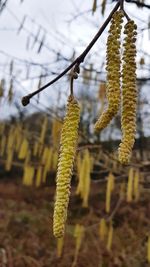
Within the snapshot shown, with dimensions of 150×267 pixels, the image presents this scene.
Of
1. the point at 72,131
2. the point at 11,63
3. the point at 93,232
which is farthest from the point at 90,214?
the point at 72,131

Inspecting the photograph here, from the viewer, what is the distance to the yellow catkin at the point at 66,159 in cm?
67

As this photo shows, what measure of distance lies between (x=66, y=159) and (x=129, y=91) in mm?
130

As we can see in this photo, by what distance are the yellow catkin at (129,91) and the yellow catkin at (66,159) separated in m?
0.07

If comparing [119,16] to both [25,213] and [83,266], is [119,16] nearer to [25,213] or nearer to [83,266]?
[83,266]

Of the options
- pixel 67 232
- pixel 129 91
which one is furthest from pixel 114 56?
pixel 67 232

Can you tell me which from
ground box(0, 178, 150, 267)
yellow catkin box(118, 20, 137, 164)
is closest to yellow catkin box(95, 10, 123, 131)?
yellow catkin box(118, 20, 137, 164)

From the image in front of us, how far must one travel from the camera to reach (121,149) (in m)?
0.64

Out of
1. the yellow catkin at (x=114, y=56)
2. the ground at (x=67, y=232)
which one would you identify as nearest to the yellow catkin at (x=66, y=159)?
the yellow catkin at (x=114, y=56)

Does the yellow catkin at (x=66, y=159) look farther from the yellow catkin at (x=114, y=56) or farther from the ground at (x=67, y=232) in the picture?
the ground at (x=67, y=232)

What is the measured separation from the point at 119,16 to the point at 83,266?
596cm

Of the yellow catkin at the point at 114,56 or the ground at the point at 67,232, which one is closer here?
the yellow catkin at the point at 114,56

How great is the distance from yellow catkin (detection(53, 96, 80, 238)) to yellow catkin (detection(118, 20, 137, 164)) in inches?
2.7

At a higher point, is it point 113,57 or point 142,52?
point 142,52

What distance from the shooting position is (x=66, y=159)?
27.0 inches
